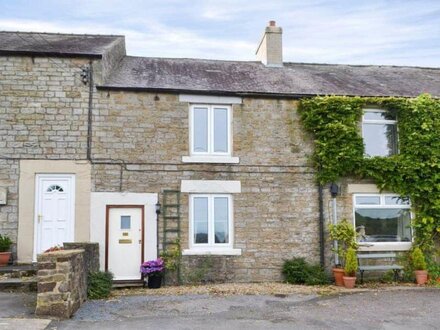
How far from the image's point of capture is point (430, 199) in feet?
43.5

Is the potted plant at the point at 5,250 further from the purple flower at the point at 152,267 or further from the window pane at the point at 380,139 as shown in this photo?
the window pane at the point at 380,139

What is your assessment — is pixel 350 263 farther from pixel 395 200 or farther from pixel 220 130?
pixel 220 130

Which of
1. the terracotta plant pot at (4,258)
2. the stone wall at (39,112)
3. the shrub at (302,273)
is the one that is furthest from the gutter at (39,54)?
the shrub at (302,273)

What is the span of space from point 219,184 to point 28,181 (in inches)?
192

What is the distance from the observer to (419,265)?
1283cm

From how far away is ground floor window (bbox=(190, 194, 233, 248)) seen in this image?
12.7 meters

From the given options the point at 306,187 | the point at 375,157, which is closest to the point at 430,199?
the point at 375,157

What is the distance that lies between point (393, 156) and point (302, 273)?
4206 mm

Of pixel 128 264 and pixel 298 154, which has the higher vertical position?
pixel 298 154

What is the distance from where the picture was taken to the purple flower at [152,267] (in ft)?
38.5

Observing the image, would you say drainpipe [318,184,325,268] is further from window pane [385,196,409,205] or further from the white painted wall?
the white painted wall

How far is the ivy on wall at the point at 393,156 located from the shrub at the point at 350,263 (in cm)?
205

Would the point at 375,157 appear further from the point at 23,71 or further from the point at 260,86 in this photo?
the point at 23,71

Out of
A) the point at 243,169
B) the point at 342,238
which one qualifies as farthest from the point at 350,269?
the point at 243,169
